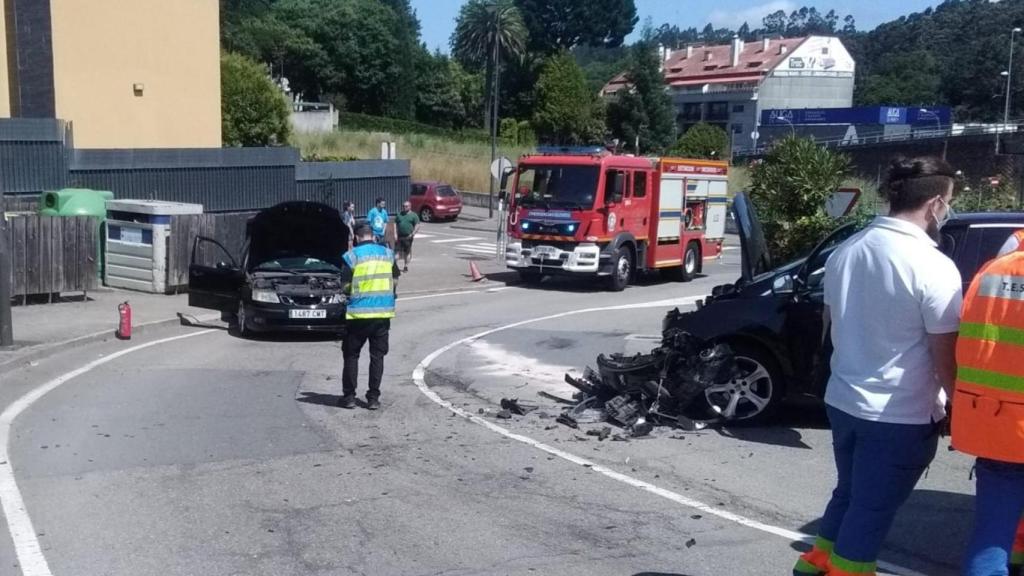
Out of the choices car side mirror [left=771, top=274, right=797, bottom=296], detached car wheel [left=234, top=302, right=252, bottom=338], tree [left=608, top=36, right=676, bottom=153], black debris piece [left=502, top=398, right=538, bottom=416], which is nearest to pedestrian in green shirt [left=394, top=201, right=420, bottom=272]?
detached car wheel [left=234, top=302, right=252, bottom=338]

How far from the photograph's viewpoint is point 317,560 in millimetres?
5895

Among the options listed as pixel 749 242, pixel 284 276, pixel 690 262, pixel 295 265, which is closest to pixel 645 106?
pixel 690 262

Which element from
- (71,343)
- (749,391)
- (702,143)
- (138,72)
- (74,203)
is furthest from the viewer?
(702,143)

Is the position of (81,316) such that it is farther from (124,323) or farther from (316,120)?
(316,120)

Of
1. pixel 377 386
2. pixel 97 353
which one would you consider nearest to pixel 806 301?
pixel 377 386

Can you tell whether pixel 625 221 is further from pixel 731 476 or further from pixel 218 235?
pixel 731 476

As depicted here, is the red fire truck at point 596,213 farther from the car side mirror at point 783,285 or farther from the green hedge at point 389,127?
the green hedge at point 389,127

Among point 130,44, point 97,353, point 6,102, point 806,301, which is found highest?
point 130,44

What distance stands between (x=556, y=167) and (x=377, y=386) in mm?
12541

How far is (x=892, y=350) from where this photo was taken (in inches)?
161

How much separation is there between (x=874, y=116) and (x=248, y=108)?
48.1 metres

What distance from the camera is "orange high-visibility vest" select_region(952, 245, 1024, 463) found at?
381 cm

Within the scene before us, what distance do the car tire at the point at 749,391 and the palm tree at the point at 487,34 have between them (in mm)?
67002

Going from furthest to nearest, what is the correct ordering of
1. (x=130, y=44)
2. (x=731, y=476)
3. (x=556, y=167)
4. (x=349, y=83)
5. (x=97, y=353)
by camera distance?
(x=349, y=83) → (x=130, y=44) → (x=556, y=167) → (x=97, y=353) → (x=731, y=476)
